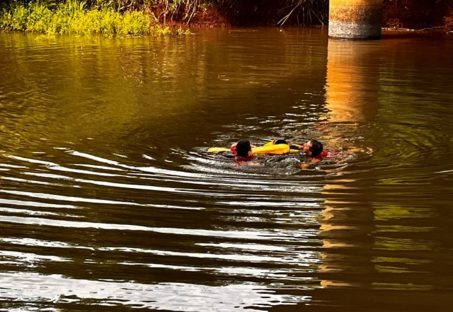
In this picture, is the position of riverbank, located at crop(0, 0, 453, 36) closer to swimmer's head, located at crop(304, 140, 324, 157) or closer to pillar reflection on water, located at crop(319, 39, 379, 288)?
pillar reflection on water, located at crop(319, 39, 379, 288)

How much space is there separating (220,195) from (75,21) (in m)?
19.2

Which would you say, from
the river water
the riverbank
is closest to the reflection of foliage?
the riverbank

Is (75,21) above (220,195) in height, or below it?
above

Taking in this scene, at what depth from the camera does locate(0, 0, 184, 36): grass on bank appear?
969 inches

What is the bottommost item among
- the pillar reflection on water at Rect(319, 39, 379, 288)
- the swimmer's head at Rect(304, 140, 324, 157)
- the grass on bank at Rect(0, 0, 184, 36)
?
the pillar reflection on water at Rect(319, 39, 379, 288)

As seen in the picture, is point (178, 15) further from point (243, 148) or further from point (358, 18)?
point (243, 148)

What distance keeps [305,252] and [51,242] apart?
1.88 m

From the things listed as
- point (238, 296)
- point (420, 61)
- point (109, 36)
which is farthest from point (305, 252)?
point (109, 36)

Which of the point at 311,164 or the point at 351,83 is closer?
the point at 311,164

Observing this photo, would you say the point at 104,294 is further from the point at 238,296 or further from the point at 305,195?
the point at 305,195

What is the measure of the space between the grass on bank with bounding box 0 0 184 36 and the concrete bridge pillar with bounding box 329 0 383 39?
16.7 feet

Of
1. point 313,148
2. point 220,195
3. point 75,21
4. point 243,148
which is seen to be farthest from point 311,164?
point 75,21

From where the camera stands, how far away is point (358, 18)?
2361 centimetres

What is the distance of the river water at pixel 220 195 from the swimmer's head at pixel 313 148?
190 millimetres
